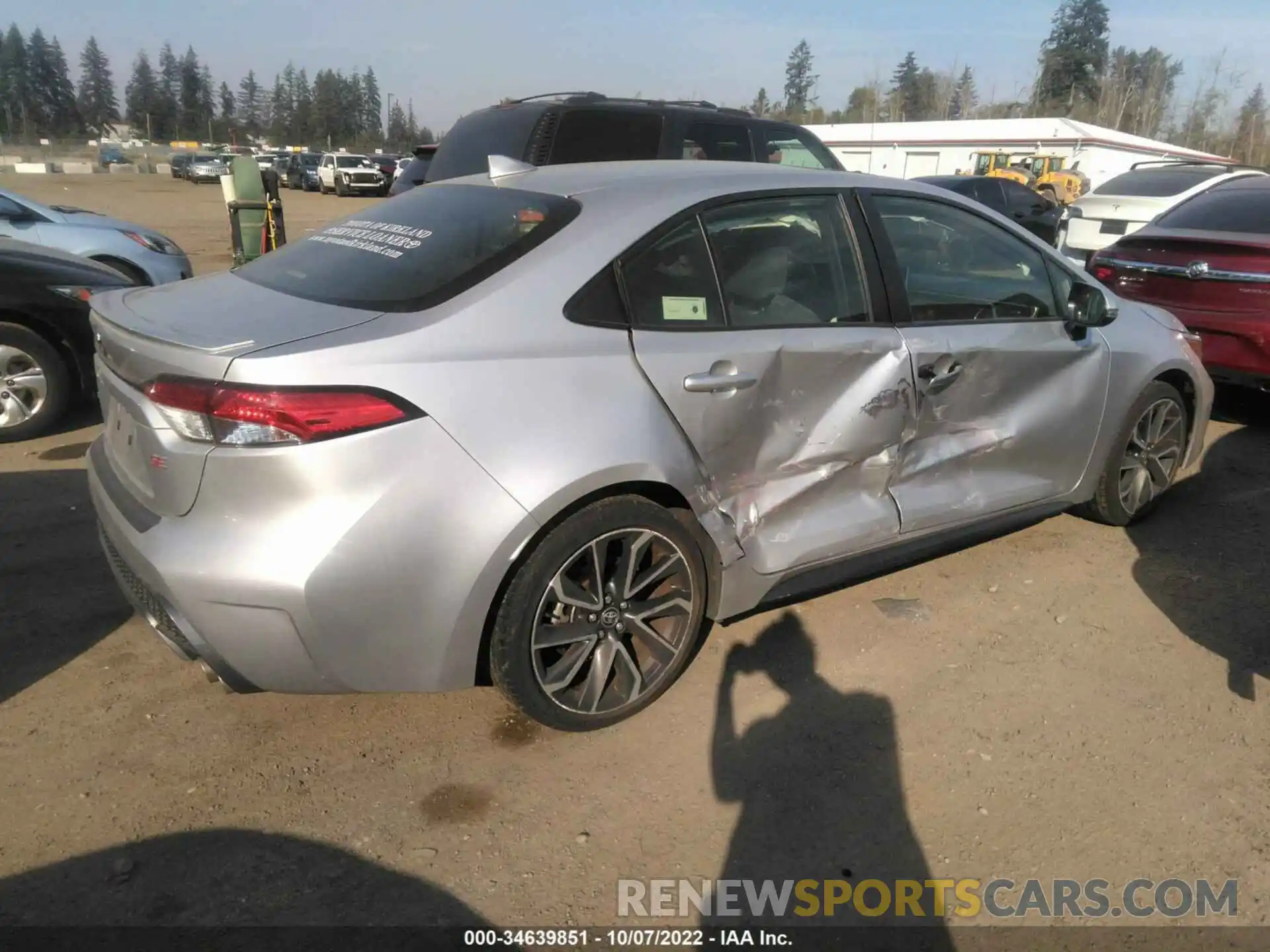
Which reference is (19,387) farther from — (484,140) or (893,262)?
(893,262)

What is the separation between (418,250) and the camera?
2.97 m

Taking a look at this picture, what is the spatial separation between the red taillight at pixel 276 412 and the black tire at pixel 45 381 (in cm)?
385

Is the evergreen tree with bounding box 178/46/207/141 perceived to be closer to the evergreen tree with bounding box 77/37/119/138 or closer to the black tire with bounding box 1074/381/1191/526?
the evergreen tree with bounding box 77/37/119/138

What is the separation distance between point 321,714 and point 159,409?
3.72 feet

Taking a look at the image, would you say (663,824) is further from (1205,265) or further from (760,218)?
(1205,265)

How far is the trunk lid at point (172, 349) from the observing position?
2.45 metres

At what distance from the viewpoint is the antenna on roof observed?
3.45m

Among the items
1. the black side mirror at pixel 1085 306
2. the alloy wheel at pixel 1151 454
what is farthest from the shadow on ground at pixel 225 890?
the alloy wheel at pixel 1151 454

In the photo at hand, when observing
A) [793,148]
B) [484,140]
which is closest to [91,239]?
[484,140]

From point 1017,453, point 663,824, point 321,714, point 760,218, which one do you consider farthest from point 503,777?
point 1017,453

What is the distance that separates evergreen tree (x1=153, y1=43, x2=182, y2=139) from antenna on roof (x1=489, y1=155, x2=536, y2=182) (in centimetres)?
11896

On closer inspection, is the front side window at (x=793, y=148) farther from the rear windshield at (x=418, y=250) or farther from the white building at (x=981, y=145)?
the white building at (x=981, y=145)

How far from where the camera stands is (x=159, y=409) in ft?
8.26

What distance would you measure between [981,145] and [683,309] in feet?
Answer: 118
